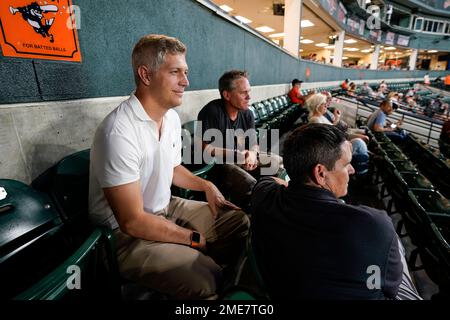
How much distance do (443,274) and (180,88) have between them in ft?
7.20

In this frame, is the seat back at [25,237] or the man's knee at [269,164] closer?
the seat back at [25,237]

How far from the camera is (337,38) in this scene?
15539 mm

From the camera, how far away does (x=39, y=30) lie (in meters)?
1.51

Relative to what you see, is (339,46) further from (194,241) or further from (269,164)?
(194,241)

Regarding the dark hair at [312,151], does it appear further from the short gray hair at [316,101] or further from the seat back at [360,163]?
the seat back at [360,163]

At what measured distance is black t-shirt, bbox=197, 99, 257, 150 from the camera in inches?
96.3

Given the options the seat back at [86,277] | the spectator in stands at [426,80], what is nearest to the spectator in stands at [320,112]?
the seat back at [86,277]

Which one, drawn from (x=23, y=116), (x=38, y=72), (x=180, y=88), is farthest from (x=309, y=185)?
(x=38, y=72)

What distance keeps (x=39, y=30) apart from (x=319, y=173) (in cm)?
187

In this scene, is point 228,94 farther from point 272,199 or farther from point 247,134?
point 272,199

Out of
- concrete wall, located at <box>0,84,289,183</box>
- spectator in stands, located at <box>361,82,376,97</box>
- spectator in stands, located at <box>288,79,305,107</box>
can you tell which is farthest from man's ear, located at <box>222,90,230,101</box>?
spectator in stands, located at <box>361,82,376,97</box>

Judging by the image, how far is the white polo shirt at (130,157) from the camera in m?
1.15

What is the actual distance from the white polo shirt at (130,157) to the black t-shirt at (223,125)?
2.66 feet

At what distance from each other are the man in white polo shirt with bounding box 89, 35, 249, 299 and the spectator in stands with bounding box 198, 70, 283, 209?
50 cm
